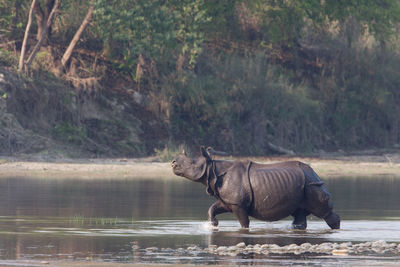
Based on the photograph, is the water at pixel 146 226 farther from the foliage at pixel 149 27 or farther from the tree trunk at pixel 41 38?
the foliage at pixel 149 27

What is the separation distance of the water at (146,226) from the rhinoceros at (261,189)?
0.96 ft

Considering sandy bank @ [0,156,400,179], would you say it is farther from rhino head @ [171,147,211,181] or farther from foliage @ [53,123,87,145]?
rhino head @ [171,147,211,181]

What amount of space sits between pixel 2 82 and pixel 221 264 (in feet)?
73.5

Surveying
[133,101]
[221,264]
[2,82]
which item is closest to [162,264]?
[221,264]

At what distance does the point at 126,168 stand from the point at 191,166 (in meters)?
13.8

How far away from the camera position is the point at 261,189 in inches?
584

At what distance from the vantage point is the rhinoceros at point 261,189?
48.8ft

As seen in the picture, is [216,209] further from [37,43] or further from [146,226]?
[37,43]

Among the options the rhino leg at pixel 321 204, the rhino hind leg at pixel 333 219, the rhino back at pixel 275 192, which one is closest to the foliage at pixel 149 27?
the rhino back at pixel 275 192

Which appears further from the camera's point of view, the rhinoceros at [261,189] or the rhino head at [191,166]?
the rhino head at [191,166]

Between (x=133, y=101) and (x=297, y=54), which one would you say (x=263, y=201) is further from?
(x=297, y=54)

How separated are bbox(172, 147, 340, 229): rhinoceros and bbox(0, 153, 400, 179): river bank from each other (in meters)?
11.5

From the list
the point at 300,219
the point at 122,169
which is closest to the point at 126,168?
the point at 122,169

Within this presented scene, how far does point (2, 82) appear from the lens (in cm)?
3191
